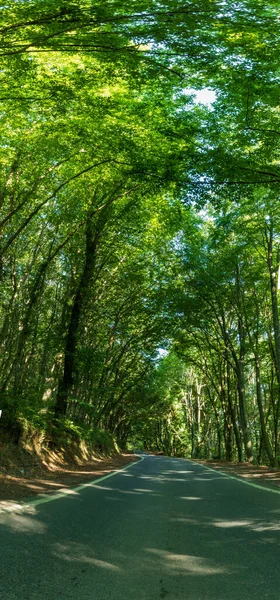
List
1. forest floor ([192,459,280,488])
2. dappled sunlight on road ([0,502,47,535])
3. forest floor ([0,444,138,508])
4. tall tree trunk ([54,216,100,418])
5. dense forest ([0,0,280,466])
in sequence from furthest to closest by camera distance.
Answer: tall tree trunk ([54,216,100,418]), forest floor ([192,459,280,488]), forest floor ([0,444,138,508]), dense forest ([0,0,280,466]), dappled sunlight on road ([0,502,47,535])

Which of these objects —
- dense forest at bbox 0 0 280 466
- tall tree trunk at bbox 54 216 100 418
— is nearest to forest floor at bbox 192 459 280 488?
dense forest at bbox 0 0 280 466

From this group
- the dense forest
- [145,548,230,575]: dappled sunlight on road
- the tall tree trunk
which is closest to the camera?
[145,548,230,575]: dappled sunlight on road

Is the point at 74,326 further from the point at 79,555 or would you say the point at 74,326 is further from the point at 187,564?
the point at 187,564

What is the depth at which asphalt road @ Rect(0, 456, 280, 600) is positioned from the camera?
3406 mm

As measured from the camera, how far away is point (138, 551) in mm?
4605

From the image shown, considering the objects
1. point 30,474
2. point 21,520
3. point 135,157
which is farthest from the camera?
point 30,474

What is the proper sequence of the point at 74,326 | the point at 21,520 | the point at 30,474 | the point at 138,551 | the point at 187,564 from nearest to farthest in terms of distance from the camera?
1. the point at 187,564
2. the point at 138,551
3. the point at 21,520
4. the point at 30,474
5. the point at 74,326

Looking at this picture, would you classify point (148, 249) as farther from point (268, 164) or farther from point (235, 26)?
point (235, 26)

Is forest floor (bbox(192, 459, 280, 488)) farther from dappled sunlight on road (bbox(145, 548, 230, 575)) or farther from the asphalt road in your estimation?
dappled sunlight on road (bbox(145, 548, 230, 575))

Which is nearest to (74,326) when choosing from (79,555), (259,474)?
(259,474)

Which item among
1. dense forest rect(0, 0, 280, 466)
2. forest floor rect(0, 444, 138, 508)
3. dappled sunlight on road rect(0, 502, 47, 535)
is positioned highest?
dense forest rect(0, 0, 280, 466)

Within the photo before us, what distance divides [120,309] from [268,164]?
48.7 feet

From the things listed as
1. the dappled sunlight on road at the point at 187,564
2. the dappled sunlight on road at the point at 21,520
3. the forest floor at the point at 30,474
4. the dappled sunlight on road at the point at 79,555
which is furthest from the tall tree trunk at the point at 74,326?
the dappled sunlight on road at the point at 187,564

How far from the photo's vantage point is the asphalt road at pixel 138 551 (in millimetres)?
3406
